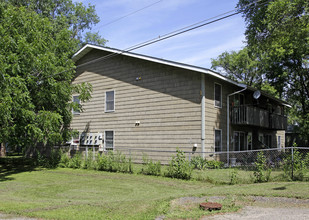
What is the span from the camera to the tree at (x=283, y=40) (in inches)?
623

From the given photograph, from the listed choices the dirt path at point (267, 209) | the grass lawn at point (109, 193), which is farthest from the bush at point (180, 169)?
the dirt path at point (267, 209)

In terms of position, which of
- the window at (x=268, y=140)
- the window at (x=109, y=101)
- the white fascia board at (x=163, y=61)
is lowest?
the window at (x=268, y=140)

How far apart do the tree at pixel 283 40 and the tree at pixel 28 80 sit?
30.5ft

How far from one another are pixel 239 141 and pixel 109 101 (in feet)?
29.3

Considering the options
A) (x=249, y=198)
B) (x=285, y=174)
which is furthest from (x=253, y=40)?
(x=249, y=198)

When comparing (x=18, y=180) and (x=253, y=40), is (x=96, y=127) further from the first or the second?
(x=253, y=40)

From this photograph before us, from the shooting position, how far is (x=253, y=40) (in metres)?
20.1

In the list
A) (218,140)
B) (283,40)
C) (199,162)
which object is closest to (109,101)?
(218,140)

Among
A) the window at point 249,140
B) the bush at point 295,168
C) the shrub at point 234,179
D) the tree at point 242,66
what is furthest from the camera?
the tree at point 242,66

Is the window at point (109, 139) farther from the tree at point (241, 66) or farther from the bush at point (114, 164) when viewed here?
the tree at point (241, 66)

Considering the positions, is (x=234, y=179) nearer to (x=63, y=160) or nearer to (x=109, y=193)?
(x=109, y=193)

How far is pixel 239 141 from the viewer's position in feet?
62.8

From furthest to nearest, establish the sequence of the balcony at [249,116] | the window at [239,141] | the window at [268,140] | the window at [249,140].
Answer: the window at [268,140]
the window at [249,140]
the window at [239,141]
the balcony at [249,116]

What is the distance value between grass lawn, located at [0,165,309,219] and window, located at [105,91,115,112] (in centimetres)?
640
